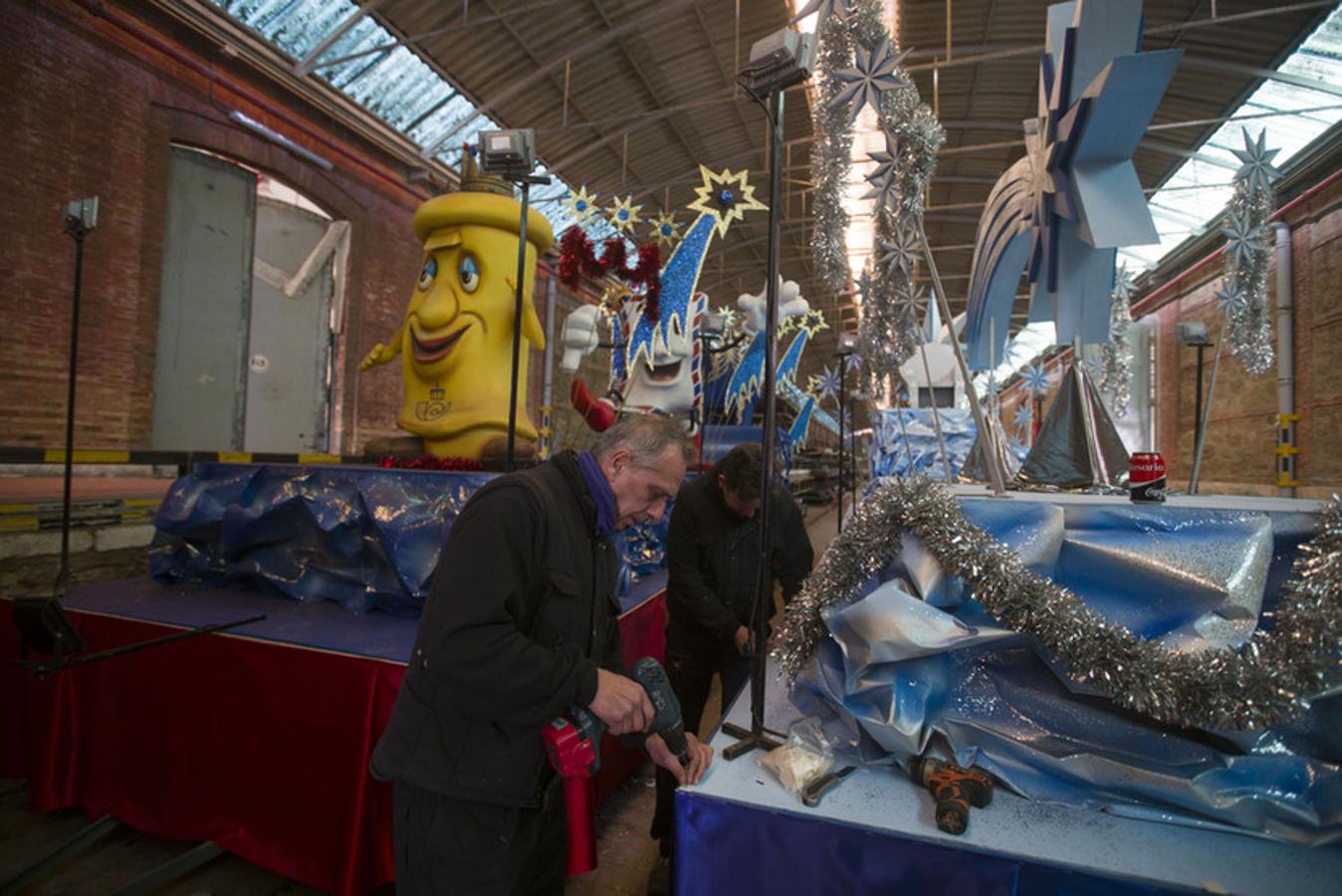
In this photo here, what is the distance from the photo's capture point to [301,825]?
78.3 inches

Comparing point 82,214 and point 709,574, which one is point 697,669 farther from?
point 82,214

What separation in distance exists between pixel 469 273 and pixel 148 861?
9.11 feet

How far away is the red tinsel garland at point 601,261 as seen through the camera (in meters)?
3.75

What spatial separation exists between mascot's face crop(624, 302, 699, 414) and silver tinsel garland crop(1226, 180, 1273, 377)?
311 cm

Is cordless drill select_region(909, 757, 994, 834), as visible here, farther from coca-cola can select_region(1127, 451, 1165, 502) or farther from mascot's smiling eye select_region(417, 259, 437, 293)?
mascot's smiling eye select_region(417, 259, 437, 293)

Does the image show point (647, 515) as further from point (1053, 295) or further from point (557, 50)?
point (557, 50)

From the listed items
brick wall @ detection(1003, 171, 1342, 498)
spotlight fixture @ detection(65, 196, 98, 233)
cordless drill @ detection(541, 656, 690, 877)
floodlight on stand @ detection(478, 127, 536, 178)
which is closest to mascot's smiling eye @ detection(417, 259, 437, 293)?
floodlight on stand @ detection(478, 127, 536, 178)

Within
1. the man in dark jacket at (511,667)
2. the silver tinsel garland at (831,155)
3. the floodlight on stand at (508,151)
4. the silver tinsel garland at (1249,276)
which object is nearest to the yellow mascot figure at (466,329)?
the floodlight on stand at (508,151)

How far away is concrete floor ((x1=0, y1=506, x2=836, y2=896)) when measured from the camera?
2072 mm

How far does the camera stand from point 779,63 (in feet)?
4.83

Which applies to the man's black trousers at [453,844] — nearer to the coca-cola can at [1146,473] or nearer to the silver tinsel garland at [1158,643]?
the silver tinsel garland at [1158,643]

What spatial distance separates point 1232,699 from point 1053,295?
154 cm

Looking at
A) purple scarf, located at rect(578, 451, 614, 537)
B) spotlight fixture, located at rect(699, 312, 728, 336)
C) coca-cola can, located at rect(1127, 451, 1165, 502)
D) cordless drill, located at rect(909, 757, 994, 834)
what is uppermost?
spotlight fixture, located at rect(699, 312, 728, 336)

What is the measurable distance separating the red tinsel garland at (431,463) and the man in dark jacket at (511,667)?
1.70 meters
